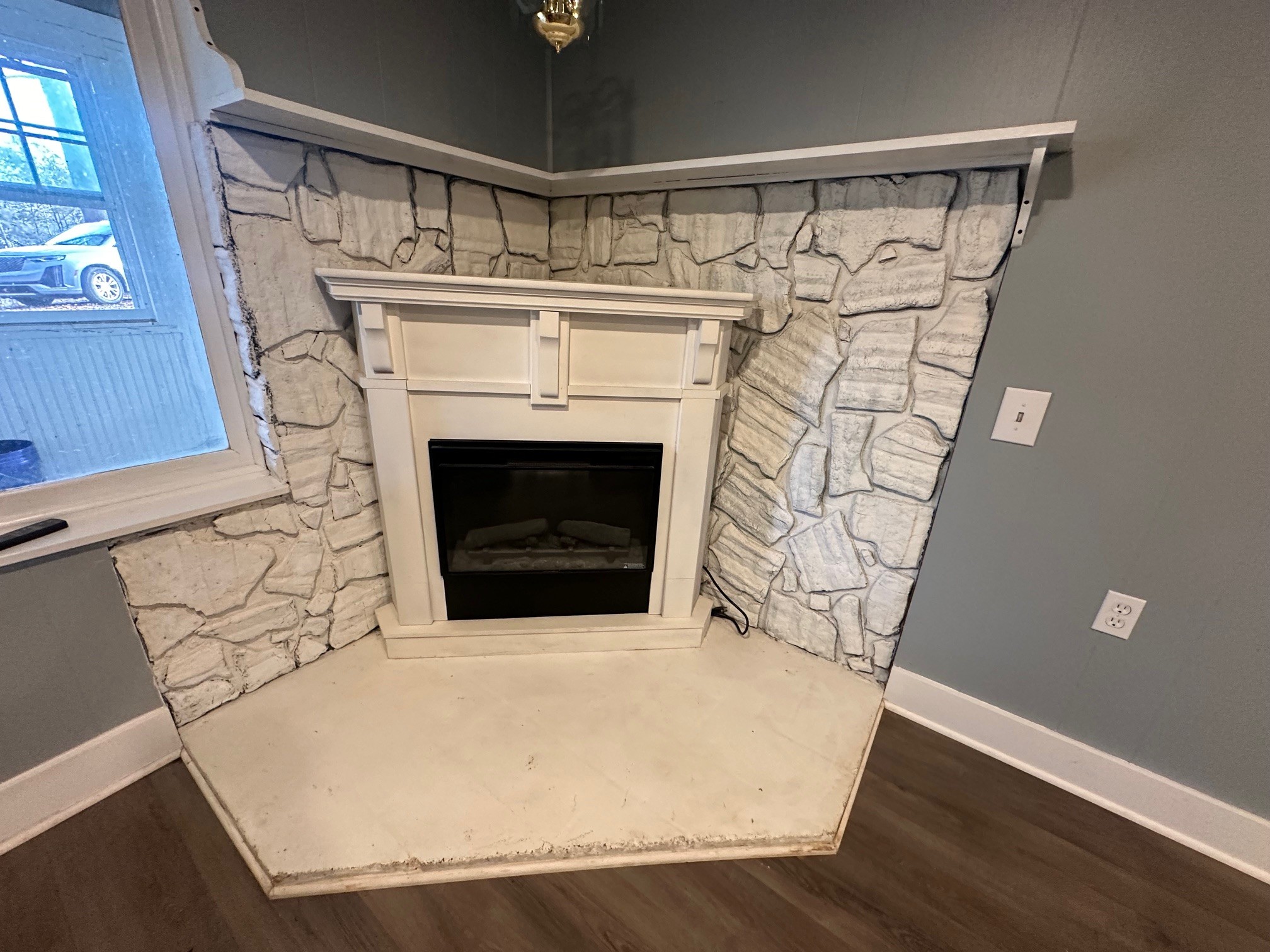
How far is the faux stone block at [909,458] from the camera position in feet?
5.09

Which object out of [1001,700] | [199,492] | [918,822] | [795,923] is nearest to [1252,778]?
[1001,700]

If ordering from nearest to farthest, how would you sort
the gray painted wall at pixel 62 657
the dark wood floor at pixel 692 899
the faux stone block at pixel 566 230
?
the dark wood floor at pixel 692 899 < the gray painted wall at pixel 62 657 < the faux stone block at pixel 566 230

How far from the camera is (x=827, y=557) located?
1.82m

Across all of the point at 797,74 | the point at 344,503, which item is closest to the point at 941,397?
the point at 797,74

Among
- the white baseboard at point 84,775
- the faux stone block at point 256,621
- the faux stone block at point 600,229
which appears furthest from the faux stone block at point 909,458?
the white baseboard at point 84,775

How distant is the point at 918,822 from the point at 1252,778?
2.58 ft

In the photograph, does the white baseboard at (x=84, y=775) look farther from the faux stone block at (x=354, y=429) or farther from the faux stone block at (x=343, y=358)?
the faux stone block at (x=343, y=358)

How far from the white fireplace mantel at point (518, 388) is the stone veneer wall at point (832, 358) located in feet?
0.71

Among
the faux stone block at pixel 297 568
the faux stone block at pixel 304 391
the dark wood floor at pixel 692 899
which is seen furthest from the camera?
the faux stone block at pixel 297 568

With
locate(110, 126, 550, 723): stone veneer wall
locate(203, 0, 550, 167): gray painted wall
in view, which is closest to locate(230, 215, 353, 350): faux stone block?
locate(110, 126, 550, 723): stone veneer wall

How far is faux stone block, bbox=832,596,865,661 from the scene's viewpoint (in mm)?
1806

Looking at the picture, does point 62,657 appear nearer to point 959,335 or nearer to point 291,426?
point 291,426

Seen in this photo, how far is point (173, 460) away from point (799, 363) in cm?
189

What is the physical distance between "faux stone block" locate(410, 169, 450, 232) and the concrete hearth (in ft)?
4.90
